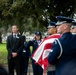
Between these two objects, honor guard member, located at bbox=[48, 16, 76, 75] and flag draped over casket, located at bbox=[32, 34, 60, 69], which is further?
flag draped over casket, located at bbox=[32, 34, 60, 69]

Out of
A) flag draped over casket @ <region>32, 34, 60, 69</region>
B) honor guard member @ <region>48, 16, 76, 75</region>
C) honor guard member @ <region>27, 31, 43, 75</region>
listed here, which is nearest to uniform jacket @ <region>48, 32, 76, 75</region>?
honor guard member @ <region>48, 16, 76, 75</region>

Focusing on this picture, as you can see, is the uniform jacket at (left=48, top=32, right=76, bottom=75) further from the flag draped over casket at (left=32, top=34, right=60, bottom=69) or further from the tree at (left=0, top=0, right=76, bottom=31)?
the tree at (left=0, top=0, right=76, bottom=31)

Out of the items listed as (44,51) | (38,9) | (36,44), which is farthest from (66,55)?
(38,9)

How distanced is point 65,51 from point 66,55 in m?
0.08

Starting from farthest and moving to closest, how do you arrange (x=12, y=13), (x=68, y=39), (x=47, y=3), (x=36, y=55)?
(x=12, y=13)
(x=47, y=3)
(x=36, y=55)
(x=68, y=39)

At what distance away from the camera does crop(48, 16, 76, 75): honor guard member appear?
15.1ft

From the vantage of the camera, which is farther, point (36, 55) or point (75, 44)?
point (36, 55)

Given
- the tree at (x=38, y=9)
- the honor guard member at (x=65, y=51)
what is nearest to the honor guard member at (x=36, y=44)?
the honor guard member at (x=65, y=51)

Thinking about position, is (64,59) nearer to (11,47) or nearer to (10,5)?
(11,47)

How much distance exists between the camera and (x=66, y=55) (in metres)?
4.66

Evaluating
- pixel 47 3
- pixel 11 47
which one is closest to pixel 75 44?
pixel 11 47

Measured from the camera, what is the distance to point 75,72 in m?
4.73

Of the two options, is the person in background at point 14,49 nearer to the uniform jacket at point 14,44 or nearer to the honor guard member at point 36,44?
the uniform jacket at point 14,44

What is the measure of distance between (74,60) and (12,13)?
13058mm
